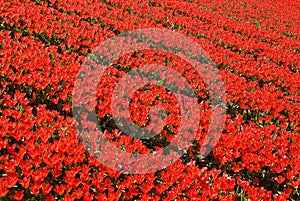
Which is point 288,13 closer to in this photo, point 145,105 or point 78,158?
point 145,105

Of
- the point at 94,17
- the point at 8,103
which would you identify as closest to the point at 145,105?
the point at 8,103

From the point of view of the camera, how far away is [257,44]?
14000 mm

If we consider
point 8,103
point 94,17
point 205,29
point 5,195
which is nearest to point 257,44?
point 205,29

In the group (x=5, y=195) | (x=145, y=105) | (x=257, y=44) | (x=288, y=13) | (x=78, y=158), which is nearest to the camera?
(x=5, y=195)

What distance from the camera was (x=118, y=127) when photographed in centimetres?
564

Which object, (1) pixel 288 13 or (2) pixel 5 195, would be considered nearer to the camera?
(2) pixel 5 195

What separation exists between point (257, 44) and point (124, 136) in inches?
422

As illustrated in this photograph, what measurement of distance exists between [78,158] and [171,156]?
145cm

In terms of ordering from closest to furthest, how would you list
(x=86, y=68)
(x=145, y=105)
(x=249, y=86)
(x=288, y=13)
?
(x=145, y=105)
(x=86, y=68)
(x=249, y=86)
(x=288, y=13)

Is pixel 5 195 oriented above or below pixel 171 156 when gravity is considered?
below

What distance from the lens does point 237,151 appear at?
5.42 m

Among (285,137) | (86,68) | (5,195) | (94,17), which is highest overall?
(94,17)

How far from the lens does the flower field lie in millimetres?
4078

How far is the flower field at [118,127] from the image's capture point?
408cm
